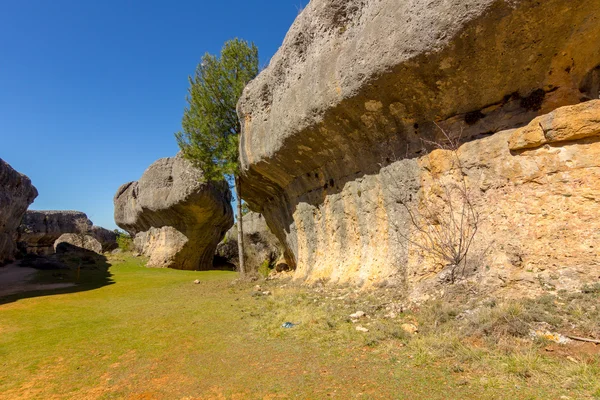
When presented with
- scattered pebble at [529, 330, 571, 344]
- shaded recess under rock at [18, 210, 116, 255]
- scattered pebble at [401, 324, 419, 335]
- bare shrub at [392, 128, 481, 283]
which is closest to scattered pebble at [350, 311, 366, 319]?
scattered pebble at [401, 324, 419, 335]

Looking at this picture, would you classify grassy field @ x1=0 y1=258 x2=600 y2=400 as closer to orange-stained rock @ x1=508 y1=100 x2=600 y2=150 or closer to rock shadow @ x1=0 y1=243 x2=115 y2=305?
orange-stained rock @ x1=508 y1=100 x2=600 y2=150

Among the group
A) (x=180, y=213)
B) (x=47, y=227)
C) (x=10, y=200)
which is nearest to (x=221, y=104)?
(x=180, y=213)

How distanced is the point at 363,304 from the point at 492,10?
219 inches

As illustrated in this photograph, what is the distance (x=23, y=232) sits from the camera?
110 ft

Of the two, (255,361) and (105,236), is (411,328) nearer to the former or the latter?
(255,361)

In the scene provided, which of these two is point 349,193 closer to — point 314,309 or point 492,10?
point 314,309

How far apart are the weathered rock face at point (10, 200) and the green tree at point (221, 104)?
12122 millimetres

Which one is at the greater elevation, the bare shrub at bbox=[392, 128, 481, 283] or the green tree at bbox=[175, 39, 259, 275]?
the green tree at bbox=[175, 39, 259, 275]

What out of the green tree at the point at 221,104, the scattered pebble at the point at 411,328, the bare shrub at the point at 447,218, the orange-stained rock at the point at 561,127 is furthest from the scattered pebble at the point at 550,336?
the green tree at the point at 221,104

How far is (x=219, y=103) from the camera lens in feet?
51.7

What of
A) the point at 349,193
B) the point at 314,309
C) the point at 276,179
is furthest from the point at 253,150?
the point at 314,309

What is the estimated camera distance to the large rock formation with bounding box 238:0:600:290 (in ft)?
17.1

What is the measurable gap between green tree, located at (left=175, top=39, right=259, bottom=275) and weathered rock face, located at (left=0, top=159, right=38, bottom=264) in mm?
12122

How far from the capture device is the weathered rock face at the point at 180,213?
20.6m
